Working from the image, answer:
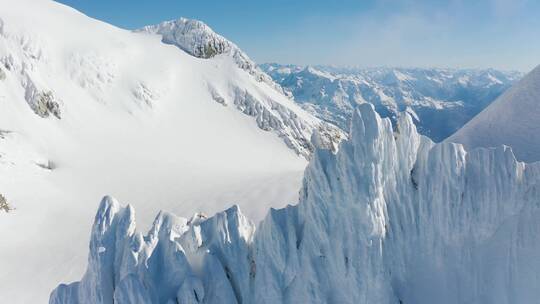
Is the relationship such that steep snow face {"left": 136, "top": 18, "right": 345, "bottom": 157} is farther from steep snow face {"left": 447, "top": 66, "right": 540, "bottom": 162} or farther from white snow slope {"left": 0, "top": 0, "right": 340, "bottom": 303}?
steep snow face {"left": 447, "top": 66, "right": 540, "bottom": 162}

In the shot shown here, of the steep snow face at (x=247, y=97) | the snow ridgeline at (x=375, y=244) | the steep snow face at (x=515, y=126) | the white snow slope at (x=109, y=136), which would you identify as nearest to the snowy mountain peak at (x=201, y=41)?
the steep snow face at (x=247, y=97)

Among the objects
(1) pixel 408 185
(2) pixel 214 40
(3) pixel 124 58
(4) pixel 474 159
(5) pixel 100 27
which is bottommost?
(1) pixel 408 185

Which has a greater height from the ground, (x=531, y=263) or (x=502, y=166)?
(x=502, y=166)

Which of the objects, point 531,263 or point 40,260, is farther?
point 40,260

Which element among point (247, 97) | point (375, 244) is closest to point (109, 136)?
point (247, 97)

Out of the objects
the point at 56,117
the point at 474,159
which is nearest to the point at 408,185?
the point at 474,159

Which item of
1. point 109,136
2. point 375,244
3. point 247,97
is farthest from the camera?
point 247,97

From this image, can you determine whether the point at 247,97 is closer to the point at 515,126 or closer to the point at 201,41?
the point at 201,41

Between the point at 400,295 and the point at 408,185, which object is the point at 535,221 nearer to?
the point at 408,185
